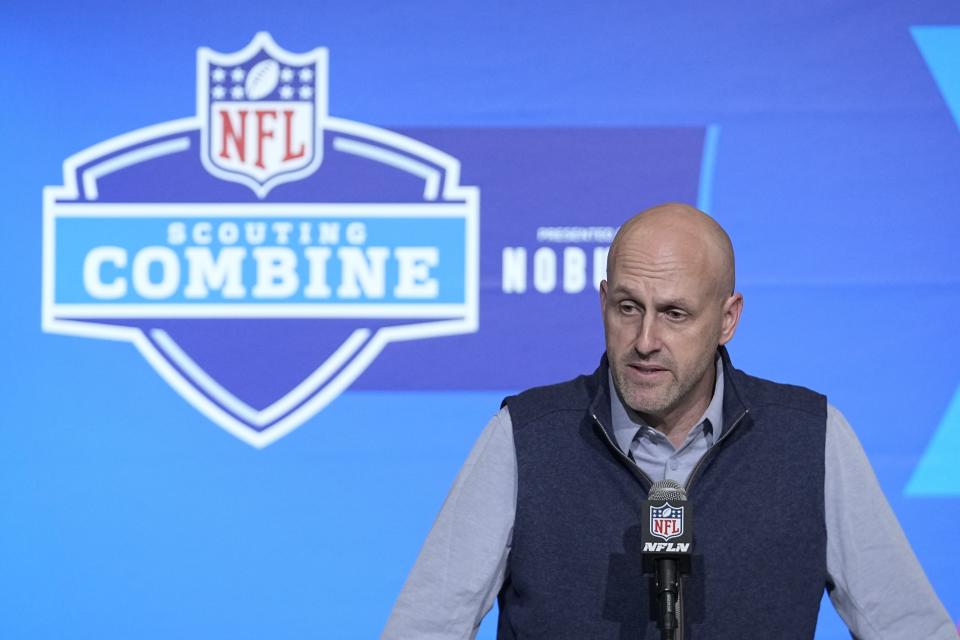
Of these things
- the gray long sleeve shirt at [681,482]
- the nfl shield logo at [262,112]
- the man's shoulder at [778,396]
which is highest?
the nfl shield logo at [262,112]

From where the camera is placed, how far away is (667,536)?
44.2 inches

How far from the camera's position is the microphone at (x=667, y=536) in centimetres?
109

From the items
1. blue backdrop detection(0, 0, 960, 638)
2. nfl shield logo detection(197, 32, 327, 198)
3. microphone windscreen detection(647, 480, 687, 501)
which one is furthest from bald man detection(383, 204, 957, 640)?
nfl shield logo detection(197, 32, 327, 198)

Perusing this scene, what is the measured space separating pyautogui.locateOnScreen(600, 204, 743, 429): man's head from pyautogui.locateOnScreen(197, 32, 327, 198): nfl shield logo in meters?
1.33

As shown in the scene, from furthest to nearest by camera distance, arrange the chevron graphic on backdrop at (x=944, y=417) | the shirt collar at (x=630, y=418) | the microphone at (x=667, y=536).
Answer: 1. the chevron graphic on backdrop at (x=944, y=417)
2. the shirt collar at (x=630, y=418)
3. the microphone at (x=667, y=536)

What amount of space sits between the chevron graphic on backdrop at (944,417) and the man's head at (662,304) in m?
1.30

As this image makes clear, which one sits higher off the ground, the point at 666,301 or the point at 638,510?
the point at 666,301

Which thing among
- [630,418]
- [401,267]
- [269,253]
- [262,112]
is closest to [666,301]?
[630,418]

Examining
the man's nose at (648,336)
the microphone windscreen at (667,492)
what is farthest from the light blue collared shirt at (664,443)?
the microphone windscreen at (667,492)

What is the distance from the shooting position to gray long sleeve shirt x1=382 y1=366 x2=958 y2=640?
1.31 m

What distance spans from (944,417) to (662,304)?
4.55 feet

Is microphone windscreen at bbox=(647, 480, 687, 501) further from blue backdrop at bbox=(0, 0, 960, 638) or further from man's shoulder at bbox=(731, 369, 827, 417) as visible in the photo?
blue backdrop at bbox=(0, 0, 960, 638)

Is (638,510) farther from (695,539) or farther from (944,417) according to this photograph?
(944,417)

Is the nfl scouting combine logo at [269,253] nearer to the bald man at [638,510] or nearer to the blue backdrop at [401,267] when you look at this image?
the blue backdrop at [401,267]
